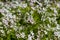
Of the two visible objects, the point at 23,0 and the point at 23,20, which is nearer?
the point at 23,20

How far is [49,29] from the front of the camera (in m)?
7.55

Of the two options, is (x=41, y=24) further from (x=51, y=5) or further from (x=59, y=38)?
(x=51, y=5)

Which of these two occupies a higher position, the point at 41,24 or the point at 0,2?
the point at 0,2

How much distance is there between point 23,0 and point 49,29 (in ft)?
6.36

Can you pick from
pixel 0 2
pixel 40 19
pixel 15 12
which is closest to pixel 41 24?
pixel 40 19

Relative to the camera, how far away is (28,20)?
730 cm

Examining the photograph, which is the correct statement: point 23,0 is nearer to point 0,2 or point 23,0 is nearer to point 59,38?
point 0,2

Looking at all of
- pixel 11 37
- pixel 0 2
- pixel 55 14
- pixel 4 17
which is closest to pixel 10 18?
pixel 4 17

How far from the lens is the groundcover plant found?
22.4 feet

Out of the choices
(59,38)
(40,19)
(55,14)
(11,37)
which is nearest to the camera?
(11,37)

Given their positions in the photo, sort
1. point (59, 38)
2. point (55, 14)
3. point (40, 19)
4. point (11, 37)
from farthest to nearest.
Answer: point (55, 14), point (40, 19), point (59, 38), point (11, 37)

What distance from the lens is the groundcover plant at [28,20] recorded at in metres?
6.83

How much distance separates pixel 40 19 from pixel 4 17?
1261 mm

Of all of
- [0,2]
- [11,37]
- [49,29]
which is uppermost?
[0,2]
